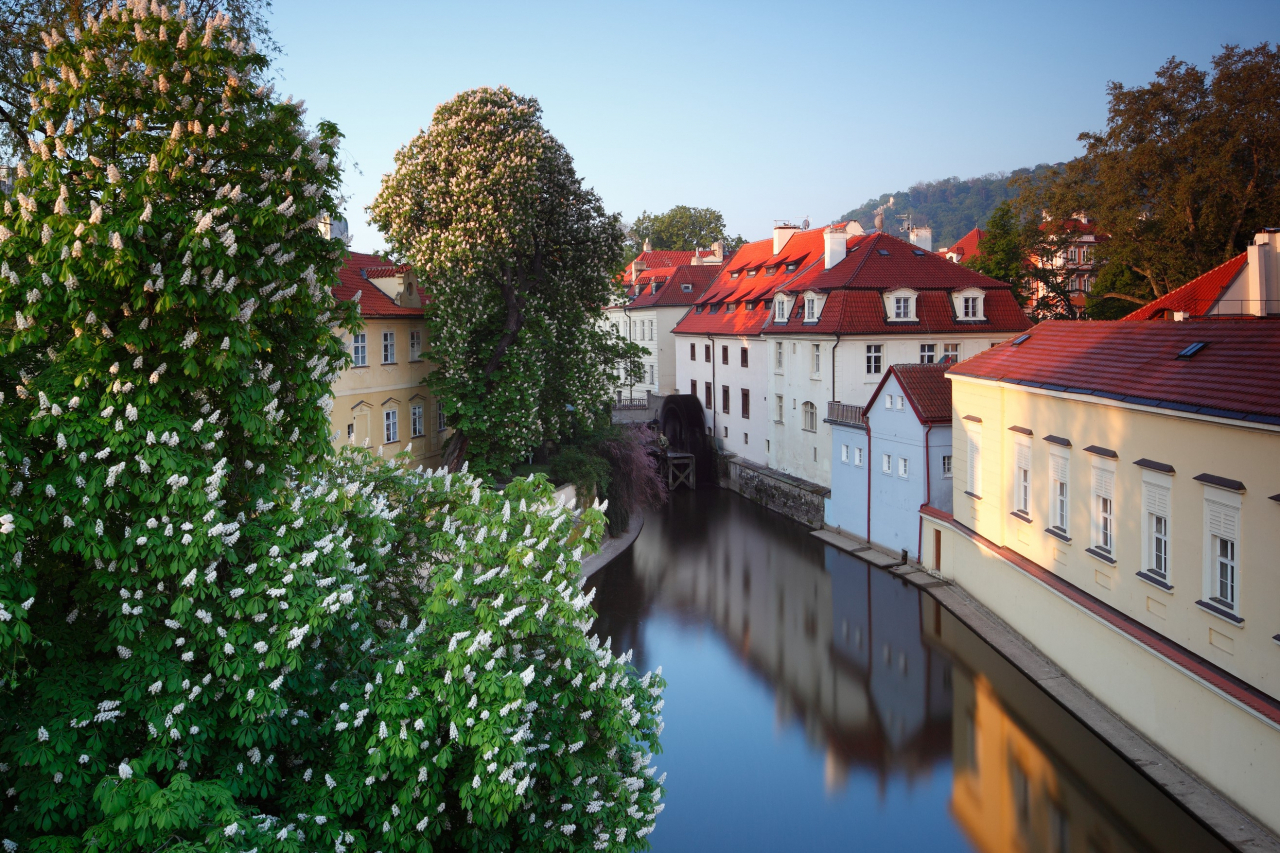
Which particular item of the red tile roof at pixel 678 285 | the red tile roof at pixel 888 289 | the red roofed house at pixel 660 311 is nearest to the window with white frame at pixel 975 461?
the red tile roof at pixel 888 289

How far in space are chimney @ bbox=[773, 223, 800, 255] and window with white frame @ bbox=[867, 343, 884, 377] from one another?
1178 cm

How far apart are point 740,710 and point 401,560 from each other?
8.89 metres

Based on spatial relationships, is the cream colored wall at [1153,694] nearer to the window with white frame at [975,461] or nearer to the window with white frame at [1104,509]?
the window with white frame at [1104,509]

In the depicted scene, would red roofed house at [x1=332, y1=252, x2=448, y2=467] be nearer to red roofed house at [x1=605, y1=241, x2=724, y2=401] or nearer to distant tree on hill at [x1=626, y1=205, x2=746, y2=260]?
red roofed house at [x1=605, y1=241, x2=724, y2=401]

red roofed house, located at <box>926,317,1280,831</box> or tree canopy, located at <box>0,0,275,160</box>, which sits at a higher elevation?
tree canopy, located at <box>0,0,275,160</box>

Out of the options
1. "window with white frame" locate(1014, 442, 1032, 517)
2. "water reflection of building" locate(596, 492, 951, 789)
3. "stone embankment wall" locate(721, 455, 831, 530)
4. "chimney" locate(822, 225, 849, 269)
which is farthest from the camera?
"chimney" locate(822, 225, 849, 269)

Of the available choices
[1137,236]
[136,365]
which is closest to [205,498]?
[136,365]

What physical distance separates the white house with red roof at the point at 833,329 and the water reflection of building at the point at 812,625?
3.81 m

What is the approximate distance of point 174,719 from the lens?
624cm

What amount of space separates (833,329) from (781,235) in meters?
12.3

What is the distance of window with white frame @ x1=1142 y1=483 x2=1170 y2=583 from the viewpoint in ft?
41.7

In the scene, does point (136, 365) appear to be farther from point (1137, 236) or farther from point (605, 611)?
point (1137, 236)

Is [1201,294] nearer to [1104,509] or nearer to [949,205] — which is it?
[1104,509]

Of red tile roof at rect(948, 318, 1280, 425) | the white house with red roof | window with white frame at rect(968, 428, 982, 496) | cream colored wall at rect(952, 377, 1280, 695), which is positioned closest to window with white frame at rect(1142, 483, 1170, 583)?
cream colored wall at rect(952, 377, 1280, 695)
